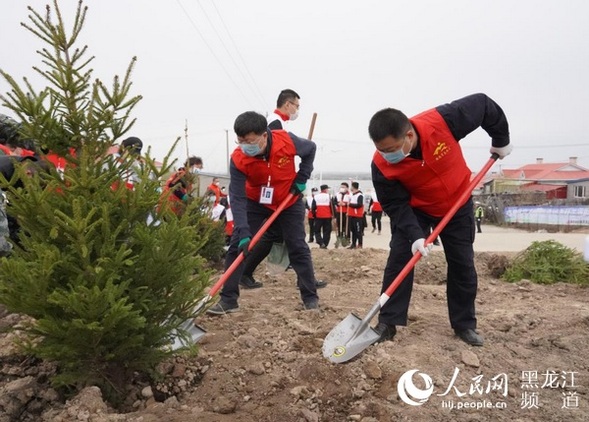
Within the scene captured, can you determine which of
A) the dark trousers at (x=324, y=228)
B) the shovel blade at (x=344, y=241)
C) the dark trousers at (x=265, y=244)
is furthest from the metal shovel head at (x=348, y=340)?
the shovel blade at (x=344, y=241)

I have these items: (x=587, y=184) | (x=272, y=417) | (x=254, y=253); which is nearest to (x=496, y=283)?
(x=254, y=253)

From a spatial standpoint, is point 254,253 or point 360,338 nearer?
point 360,338

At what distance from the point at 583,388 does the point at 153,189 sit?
106 inches

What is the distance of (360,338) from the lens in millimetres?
3283

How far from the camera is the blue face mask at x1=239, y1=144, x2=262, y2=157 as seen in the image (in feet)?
13.6

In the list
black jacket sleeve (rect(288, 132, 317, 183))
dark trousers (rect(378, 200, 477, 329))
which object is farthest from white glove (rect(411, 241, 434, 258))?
black jacket sleeve (rect(288, 132, 317, 183))

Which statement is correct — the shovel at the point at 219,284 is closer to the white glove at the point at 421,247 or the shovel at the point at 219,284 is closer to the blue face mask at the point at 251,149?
the blue face mask at the point at 251,149

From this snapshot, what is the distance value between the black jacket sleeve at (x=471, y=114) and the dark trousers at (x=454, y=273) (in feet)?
1.73

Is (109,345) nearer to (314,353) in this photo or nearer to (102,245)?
(102,245)

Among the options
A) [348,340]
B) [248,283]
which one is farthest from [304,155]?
[248,283]

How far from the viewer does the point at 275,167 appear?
4438 millimetres

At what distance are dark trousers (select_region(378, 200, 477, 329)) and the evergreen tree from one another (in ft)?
4.85

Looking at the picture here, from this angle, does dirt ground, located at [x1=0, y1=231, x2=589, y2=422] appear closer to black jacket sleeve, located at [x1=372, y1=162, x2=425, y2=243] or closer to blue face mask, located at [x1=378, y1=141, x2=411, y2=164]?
black jacket sleeve, located at [x1=372, y1=162, x2=425, y2=243]

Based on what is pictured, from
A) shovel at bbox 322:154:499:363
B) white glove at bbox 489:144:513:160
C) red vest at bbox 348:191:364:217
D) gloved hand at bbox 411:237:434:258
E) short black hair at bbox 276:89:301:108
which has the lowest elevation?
shovel at bbox 322:154:499:363
